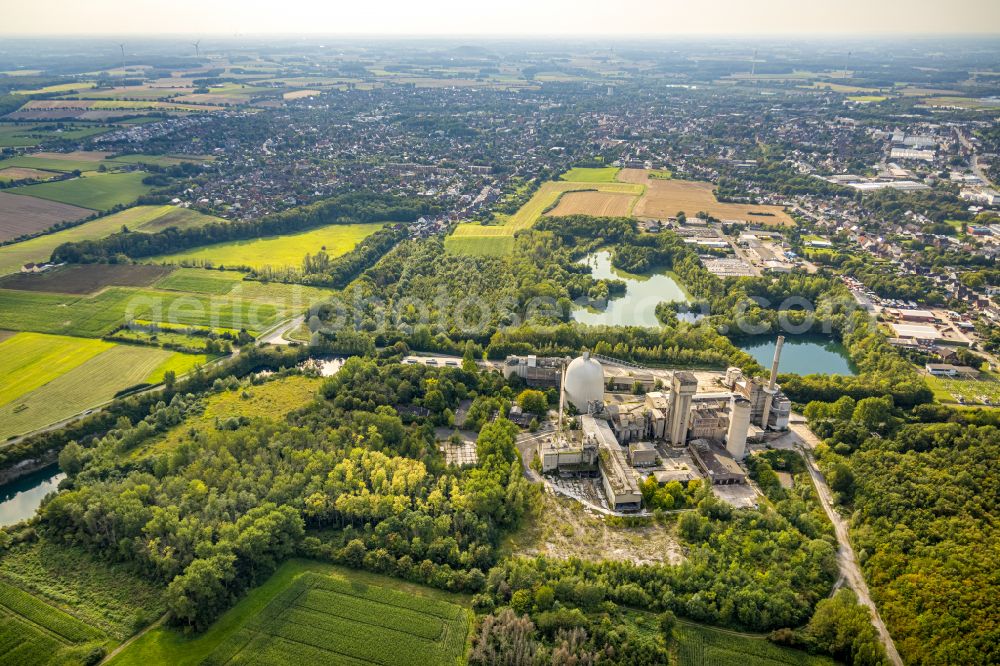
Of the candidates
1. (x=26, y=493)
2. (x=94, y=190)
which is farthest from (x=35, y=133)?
(x=26, y=493)

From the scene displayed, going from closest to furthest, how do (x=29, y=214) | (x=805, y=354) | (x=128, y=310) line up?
1. (x=805, y=354)
2. (x=128, y=310)
3. (x=29, y=214)

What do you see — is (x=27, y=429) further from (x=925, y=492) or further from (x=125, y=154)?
(x=125, y=154)

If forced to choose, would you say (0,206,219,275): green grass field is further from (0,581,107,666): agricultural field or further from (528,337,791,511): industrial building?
(528,337,791,511): industrial building

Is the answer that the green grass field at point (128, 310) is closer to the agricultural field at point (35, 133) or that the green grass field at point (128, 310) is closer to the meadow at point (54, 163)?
the meadow at point (54, 163)

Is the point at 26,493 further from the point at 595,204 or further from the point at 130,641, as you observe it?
the point at 595,204

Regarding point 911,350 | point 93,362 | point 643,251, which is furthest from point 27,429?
point 911,350
